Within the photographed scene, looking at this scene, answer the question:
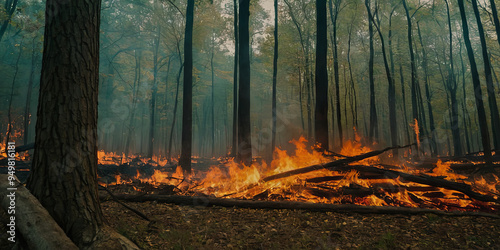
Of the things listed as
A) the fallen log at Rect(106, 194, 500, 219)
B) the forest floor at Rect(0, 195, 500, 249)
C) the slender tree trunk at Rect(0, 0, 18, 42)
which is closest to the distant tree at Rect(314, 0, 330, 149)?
the fallen log at Rect(106, 194, 500, 219)

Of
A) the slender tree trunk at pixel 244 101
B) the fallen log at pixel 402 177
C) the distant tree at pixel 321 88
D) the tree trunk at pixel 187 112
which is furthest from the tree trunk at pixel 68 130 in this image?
the distant tree at pixel 321 88

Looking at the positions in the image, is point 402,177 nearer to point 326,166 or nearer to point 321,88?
point 326,166

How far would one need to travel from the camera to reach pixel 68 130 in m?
2.65

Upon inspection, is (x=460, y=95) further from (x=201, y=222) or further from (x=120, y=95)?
(x=120, y=95)

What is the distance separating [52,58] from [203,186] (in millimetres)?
5013

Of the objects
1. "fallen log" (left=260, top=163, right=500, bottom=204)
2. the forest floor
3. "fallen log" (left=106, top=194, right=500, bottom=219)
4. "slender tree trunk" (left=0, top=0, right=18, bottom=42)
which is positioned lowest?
the forest floor

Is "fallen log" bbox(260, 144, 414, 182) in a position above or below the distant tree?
below

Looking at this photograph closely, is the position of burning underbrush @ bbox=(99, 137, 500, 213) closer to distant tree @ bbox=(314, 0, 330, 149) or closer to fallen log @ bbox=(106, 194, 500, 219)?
fallen log @ bbox=(106, 194, 500, 219)

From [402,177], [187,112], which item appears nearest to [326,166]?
[402,177]

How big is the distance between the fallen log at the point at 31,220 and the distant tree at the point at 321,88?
7.99 meters

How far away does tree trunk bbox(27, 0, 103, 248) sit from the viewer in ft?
8.44

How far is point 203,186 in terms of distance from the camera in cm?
686

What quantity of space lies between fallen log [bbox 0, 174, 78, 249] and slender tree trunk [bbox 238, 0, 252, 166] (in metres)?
6.86

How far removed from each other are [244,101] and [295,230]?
6.35 metres
